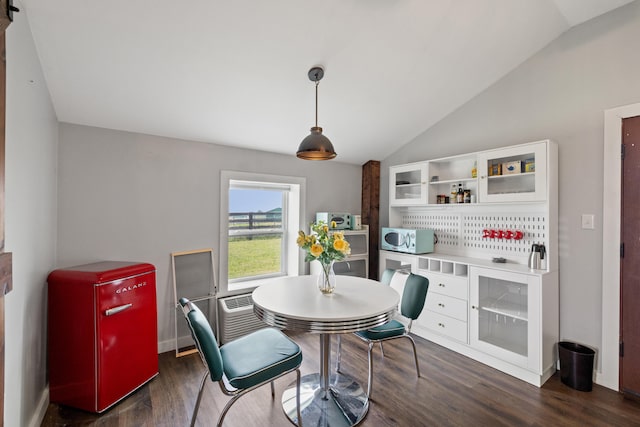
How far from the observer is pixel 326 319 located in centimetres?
159

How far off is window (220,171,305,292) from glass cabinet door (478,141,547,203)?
6.68 feet

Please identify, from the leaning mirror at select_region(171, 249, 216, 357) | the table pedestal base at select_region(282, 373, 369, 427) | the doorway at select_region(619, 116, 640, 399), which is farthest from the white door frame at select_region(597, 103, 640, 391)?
the leaning mirror at select_region(171, 249, 216, 357)

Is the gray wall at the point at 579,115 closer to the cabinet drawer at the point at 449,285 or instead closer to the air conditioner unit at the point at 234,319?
the cabinet drawer at the point at 449,285

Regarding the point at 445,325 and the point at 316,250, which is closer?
the point at 316,250

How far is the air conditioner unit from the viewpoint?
9.59 ft

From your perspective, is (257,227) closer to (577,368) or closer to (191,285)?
→ (191,285)

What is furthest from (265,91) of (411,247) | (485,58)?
(411,247)

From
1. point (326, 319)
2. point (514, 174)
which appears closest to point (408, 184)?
point (514, 174)

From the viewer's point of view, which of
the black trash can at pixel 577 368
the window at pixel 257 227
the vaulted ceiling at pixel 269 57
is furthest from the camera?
the window at pixel 257 227

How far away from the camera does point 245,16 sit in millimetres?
1829

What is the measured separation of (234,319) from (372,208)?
2334 millimetres

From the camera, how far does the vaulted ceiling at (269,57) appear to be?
1.76 m

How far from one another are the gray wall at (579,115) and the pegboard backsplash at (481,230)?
210 mm

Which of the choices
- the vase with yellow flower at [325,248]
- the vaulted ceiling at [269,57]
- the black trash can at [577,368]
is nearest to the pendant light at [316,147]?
the vase with yellow flower at [325,248]
